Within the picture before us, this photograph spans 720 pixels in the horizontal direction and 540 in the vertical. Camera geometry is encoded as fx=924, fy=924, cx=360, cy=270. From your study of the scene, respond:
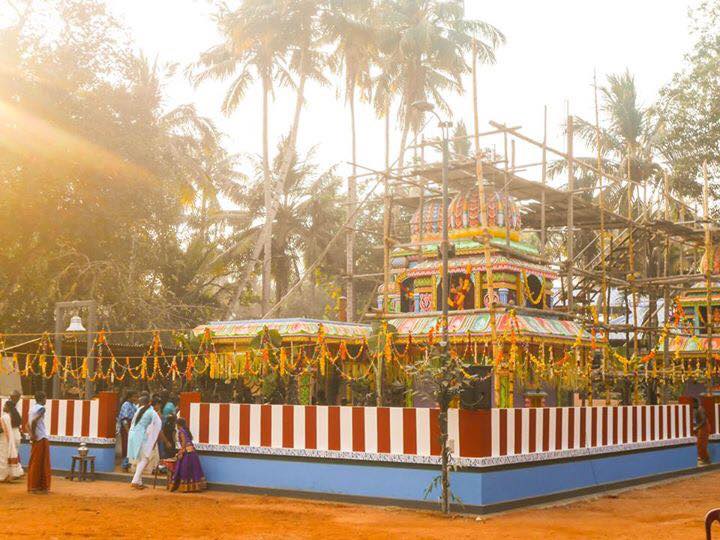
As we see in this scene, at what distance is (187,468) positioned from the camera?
51.5 feet

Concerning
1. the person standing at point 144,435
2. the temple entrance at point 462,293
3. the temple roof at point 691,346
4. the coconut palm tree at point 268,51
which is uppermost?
the coconut palm tree at point 268,51

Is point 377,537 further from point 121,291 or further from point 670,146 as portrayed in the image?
point 670,146

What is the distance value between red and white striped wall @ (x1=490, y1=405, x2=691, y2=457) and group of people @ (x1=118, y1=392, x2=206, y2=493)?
5348mm

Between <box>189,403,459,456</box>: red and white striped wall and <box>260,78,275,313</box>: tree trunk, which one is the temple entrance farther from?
<box>260,78,275,313</box>: tree trunk

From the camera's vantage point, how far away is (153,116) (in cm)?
3167

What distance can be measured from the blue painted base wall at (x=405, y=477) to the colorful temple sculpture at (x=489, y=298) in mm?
4133

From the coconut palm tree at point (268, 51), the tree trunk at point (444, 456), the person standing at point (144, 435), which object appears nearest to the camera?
the tree trunk at point (444, 456)

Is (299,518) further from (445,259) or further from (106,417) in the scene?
(106,417)

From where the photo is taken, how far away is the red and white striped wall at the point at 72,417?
18.0 metres

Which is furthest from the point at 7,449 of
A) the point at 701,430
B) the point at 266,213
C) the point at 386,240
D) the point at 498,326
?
the point at 266,213

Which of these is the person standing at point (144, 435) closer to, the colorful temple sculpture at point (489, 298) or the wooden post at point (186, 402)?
the wooden post at point (186, 402)

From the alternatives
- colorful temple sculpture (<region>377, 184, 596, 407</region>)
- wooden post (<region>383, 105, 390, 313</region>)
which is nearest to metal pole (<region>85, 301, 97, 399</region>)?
colorful temple sculpture (<region>377, 184, 596, 407</region>)

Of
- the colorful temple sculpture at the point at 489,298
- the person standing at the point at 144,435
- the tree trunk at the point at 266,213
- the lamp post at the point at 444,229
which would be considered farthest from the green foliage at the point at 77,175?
the lamp post at the point at 444,229

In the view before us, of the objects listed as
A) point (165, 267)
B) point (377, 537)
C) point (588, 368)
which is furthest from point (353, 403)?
point (165, 267)
